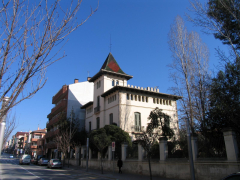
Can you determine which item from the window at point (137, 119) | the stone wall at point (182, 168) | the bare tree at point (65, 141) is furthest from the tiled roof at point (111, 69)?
the stone wall at point (182, 168)

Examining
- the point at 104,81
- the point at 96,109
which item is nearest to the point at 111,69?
the point at 104,81

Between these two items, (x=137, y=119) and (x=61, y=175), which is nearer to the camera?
(x=61, y=175)

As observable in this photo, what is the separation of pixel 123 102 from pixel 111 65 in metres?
10.1

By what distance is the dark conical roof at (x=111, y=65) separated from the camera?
36422 millimetres

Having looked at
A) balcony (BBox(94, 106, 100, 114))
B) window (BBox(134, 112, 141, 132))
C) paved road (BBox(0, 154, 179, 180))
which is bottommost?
paved road (BBox(0, 154, 179, 180))

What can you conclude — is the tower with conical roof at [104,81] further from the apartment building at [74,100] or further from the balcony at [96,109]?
the apartment building at [74,100]

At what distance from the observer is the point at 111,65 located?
37.4 meters

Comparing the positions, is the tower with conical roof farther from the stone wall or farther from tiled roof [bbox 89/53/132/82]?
the stone wall

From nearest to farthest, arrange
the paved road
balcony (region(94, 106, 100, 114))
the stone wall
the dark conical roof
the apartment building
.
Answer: the stone wall → the paved road → balcony (region(94, 106, 100, 114)) → the dark conical roof → the apartment building

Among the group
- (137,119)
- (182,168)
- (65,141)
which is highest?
(137,119)

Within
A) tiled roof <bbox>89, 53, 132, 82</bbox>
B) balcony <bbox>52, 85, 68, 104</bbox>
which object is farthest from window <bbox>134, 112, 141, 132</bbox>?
balcony <bbox>52, 85, 68, 104</bbox>

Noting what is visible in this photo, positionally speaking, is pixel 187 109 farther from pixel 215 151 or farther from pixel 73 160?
pixel 73 160

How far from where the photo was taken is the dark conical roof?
36422 mm

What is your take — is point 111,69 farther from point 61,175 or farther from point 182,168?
point 182,168
